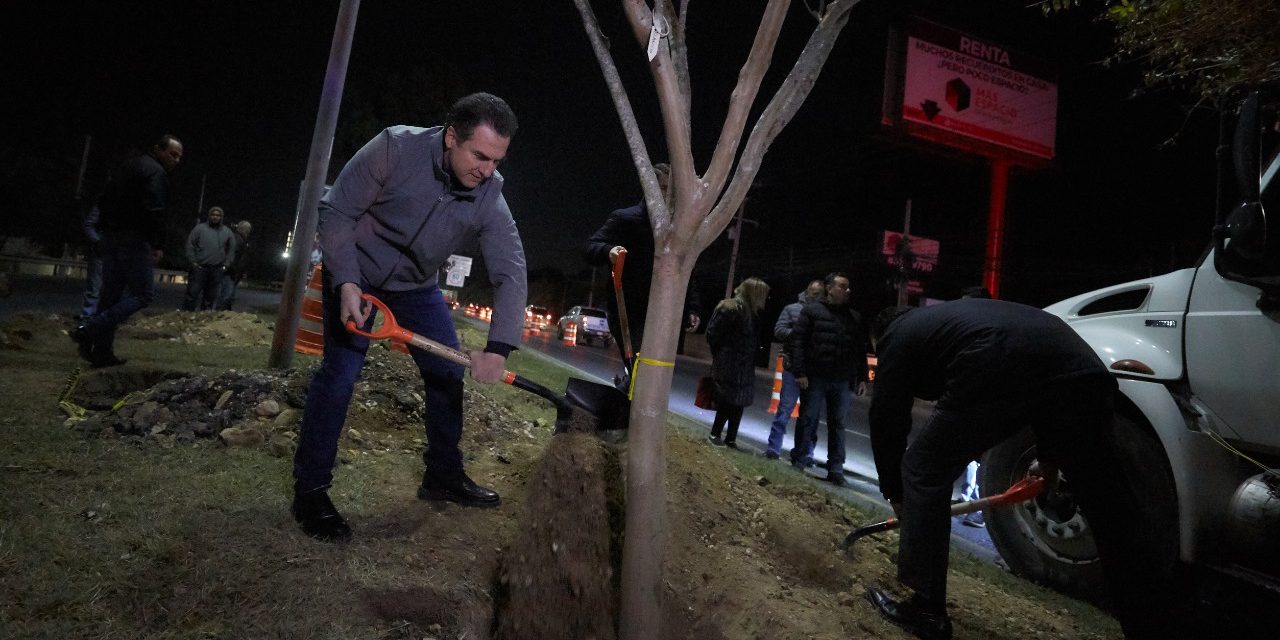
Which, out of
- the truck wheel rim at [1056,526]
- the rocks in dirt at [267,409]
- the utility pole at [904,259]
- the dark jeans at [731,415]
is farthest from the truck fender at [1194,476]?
the utility pole at [904,259]

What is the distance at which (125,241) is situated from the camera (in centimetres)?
482

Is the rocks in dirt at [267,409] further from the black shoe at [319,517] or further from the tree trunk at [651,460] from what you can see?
the tree trunk at [651,460]

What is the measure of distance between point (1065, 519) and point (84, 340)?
643 cm

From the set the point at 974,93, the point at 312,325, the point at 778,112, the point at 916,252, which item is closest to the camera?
the point at 778,112

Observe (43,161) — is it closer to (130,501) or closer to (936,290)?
(130,501)

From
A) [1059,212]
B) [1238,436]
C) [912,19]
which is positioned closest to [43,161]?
[912,19]

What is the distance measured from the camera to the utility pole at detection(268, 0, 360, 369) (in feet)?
17.1

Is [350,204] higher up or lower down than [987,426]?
higher up

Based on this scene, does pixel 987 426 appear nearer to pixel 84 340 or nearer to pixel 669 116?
pixel 669 116

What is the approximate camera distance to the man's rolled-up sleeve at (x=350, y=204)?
253 centimetres

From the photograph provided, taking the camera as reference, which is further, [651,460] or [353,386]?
[353,386]

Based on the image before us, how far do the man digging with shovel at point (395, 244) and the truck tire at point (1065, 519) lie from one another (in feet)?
9.18

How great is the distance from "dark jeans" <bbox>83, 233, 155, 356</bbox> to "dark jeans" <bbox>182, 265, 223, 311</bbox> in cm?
531

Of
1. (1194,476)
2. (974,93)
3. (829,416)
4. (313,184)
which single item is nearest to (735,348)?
(829,416)
